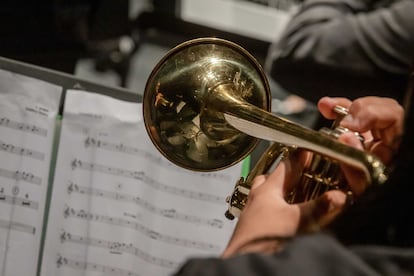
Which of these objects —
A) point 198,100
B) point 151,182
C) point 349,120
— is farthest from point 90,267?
point 349,120

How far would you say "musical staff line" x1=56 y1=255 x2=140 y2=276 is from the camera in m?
1.21

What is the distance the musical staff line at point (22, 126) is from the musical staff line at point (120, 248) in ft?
0.52

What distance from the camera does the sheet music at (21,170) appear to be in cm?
119

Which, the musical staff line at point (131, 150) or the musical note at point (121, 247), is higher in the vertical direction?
the musical staff line at point (131, 150)

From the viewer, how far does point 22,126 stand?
1203 mm

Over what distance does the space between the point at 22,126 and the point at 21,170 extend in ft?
0.21

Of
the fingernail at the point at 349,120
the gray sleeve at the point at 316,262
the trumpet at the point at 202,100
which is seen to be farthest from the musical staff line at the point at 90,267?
the gray sleeve at the point at 316,262

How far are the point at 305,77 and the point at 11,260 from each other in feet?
2.54

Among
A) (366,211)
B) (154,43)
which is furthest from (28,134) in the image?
(154,43)

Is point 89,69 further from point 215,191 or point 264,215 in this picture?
point 264,215

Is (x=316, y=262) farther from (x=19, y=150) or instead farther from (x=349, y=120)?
(x=19, y=150)

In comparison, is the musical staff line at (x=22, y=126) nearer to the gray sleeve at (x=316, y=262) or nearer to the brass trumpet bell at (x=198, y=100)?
the brass trumpet bell at (x=198, y=100)

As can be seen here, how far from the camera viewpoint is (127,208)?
1250 mm

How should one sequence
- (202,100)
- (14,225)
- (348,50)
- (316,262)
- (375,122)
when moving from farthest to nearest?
(348,50) → (14,225) → (202,100) → (375,122) → (316,262)
